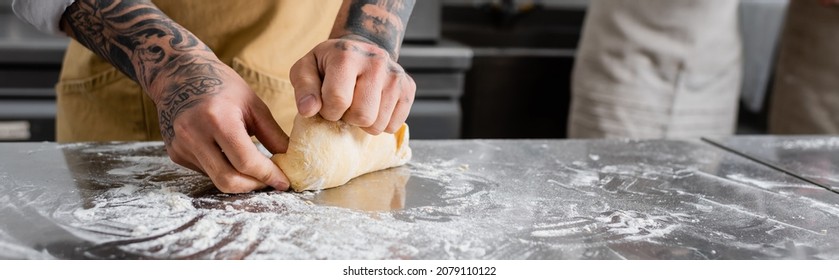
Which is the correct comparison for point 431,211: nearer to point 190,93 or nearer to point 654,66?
point 190,93

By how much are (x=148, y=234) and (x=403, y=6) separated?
57cm

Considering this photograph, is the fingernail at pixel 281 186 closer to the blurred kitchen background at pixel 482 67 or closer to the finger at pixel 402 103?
the finger at pixel 402 103

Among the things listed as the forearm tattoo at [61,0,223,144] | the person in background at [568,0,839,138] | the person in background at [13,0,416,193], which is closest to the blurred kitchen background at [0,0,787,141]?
the person in background at [568,0,839,138]

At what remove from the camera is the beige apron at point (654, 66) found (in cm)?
239

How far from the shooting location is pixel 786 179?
1.30 metres

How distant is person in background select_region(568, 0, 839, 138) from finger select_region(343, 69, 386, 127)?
4.89 feet

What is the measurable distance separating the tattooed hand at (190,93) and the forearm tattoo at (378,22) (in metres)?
0.20

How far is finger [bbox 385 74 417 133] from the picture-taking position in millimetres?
1109

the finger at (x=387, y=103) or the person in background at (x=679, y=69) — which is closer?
the finger at (x=387, y=103)

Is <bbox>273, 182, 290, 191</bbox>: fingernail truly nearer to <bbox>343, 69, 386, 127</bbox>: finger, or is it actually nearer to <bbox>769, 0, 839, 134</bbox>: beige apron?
<bbox>343, 69, 386, 127</bbox>: finger

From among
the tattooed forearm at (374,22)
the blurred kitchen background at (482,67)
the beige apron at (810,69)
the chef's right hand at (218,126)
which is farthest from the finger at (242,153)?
the beige apron at (810,69)

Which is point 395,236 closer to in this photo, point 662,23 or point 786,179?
point 786,179

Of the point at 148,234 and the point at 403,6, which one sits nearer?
the point at 148,234
